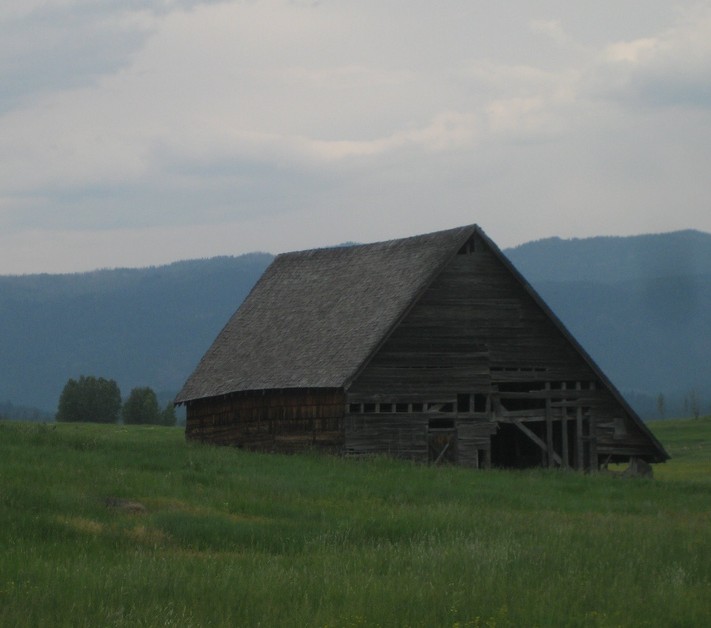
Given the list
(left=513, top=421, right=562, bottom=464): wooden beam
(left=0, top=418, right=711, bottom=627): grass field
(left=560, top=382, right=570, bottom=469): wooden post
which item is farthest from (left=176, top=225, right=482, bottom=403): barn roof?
(left=0, top=418, right=711, bottom=627): grass field

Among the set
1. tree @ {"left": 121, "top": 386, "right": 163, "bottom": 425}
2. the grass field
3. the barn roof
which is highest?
the barn roof

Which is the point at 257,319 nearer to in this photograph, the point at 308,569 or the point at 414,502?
the point at 414,502

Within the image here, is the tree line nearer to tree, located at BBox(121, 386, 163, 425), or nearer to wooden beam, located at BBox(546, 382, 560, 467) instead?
tree, located at BBox(121, 386, 163, 425)

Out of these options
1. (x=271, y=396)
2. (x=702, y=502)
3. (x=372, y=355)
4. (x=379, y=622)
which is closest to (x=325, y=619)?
(x=379, y=622)

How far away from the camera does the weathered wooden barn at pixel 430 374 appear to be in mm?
37531

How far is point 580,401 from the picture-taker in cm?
4075

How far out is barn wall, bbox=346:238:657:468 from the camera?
37844mm

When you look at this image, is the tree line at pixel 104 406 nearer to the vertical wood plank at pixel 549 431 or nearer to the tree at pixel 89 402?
the tree at pixel 89 402

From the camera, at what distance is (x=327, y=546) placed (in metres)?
18.7

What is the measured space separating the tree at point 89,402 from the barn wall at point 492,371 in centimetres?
7727

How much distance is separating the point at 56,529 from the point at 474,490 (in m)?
11.7

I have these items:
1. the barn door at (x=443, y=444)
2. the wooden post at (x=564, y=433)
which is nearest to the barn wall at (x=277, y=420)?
the barn door at (x=443, y=444)

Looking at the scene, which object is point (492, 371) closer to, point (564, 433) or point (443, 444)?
point (443, 444)

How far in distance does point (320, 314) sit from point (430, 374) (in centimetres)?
512
